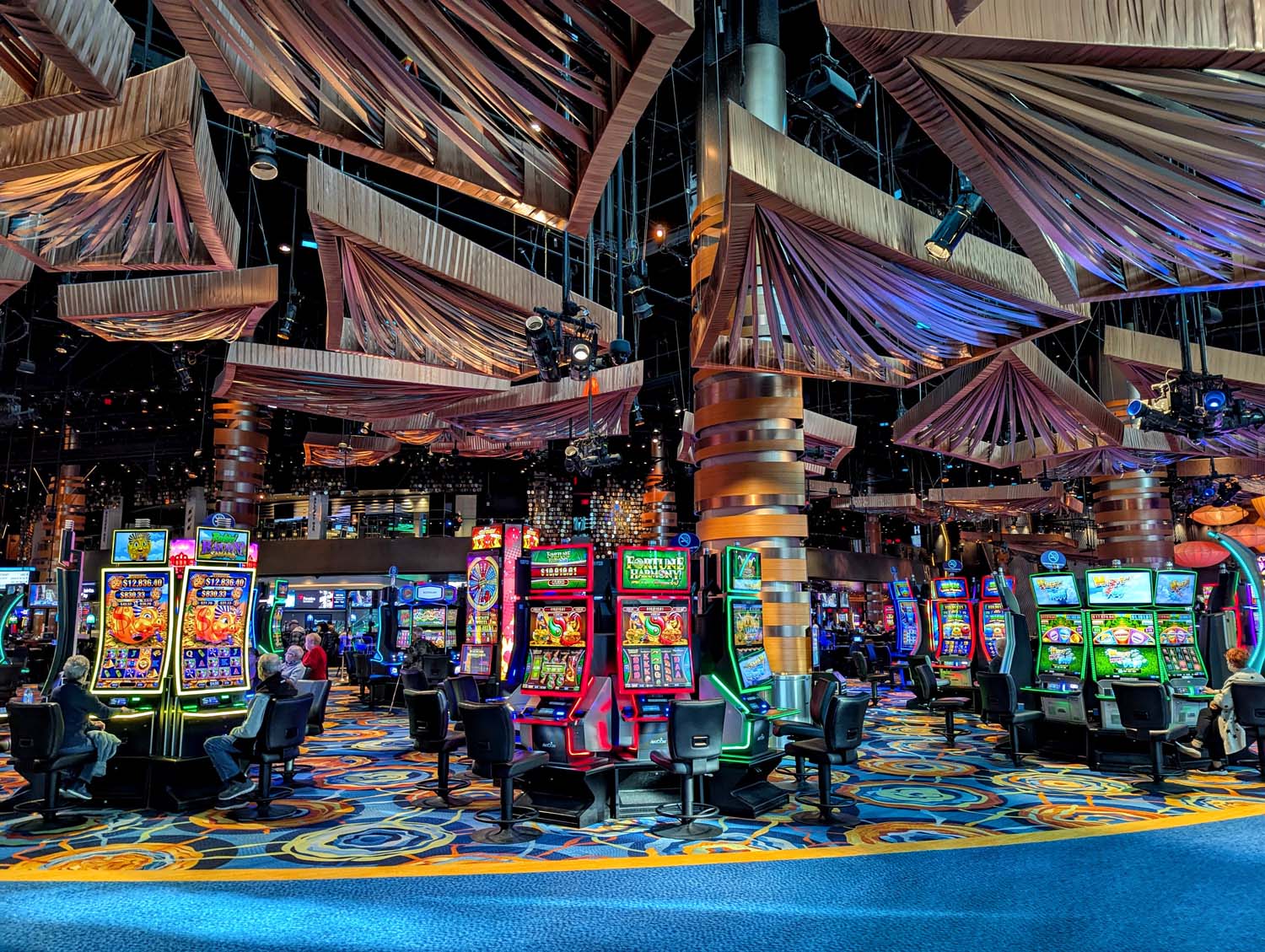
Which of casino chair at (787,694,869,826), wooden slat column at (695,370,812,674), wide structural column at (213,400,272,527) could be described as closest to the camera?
casino chair at (787,694,869,826)

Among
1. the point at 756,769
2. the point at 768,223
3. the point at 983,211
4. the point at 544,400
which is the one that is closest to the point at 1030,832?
the point at 756,769

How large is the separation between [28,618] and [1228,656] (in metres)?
19.7

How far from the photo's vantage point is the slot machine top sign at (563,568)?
19.4ft

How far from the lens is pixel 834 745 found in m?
5.51

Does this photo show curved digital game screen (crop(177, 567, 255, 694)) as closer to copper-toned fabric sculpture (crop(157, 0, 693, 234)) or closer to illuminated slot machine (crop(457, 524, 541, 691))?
illuminated slot machine (crop(457, 524, 541, 691))

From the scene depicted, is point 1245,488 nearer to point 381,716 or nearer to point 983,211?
point 983,211

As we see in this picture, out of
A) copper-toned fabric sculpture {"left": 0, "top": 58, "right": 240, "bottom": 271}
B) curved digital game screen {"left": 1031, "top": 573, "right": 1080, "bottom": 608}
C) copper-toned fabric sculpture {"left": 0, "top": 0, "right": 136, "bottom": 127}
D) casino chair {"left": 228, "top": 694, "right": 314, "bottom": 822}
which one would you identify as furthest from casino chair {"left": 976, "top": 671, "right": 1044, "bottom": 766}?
copper-toned fabric sculpture {"left": 0, "top": 0, "right": 136, "bottom": 127}

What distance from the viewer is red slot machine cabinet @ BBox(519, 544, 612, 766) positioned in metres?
5.69

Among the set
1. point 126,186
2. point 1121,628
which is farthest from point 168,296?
point 1121,628

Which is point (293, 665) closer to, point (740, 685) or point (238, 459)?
point (740, 685)

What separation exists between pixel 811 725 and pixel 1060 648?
10.2 feet

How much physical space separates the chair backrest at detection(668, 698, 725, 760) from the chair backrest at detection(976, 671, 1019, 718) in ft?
11.4

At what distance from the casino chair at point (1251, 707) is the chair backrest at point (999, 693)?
1610mm

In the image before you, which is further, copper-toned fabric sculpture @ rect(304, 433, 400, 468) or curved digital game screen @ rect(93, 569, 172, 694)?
copper-toned fabric sculpture @ rect(304, 433, 400, 468)
